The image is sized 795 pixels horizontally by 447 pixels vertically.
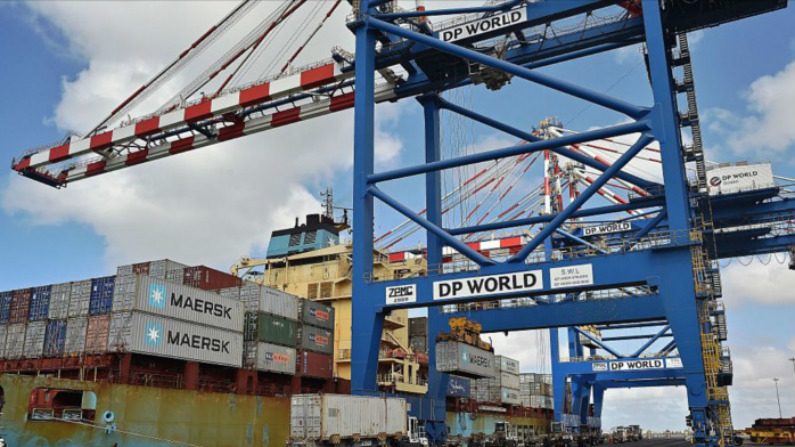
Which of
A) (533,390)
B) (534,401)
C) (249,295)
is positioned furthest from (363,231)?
(534,401)

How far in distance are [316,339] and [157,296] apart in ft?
35.7

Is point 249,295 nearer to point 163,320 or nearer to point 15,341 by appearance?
point 163,320

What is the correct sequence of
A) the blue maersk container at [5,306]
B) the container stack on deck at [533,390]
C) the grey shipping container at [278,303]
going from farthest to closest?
the container stack on deck at [533,390]
the grey shipping container at [278,303]
the blue maersk container at [5,306]

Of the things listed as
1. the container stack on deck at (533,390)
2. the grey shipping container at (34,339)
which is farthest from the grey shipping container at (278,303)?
the container stack on deck at (533,390)

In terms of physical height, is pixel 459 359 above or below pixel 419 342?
below

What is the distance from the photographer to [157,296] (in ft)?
83.3

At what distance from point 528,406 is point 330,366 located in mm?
32589

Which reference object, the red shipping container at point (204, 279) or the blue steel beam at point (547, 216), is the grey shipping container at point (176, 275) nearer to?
the red shipping container at point (204, 279)

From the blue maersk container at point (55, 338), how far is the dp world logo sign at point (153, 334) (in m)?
3.68

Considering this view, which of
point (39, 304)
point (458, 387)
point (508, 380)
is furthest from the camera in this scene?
point (508, 380)

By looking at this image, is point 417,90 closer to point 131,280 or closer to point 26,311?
point 131,280

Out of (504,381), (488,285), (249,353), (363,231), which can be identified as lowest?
(504,381)

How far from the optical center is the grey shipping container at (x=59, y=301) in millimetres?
26359

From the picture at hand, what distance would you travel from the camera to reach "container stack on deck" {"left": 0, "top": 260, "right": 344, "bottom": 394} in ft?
80.4
